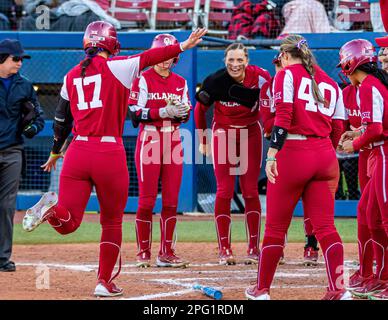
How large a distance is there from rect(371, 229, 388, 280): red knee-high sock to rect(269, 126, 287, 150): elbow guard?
1.37 metres

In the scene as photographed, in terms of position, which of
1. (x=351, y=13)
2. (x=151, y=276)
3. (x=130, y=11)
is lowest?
(x=151, y=276)

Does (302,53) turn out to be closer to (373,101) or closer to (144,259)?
(373,101)

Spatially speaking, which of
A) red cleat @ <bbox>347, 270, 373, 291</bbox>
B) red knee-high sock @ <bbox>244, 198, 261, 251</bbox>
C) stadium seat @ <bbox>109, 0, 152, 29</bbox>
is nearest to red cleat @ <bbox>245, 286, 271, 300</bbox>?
red cleat @ <bbox>347, 270, 373, 291</bbox>

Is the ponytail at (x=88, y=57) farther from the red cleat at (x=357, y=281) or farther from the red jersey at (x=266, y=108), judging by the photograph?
the red cleat at (x=357, y=281)

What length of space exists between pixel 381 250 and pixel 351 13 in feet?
26.8

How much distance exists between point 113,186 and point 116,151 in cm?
30

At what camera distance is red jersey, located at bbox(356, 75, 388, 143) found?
687cm

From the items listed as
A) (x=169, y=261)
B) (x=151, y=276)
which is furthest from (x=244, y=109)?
(x=151, y=276)

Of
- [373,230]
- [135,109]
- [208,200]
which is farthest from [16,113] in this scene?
[208,200]

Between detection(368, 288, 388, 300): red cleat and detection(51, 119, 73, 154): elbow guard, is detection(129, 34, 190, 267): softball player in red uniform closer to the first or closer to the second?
detection(51, 119, 73, 154): elbow guard

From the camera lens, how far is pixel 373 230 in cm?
738

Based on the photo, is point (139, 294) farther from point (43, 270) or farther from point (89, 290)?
point (43, 270)

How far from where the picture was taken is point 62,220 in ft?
23.2

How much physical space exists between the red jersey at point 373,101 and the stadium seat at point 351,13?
779cm
